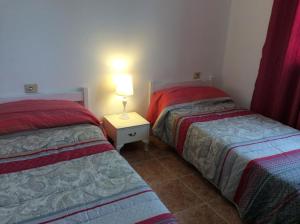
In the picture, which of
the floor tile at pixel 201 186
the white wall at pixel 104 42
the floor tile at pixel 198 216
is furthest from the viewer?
the white wall at pixel 104 42

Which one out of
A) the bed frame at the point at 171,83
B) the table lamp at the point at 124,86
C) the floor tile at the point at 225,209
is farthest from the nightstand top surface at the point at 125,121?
the floor tile at the point at 225,209

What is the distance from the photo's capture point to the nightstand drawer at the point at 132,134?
2652 millimetres

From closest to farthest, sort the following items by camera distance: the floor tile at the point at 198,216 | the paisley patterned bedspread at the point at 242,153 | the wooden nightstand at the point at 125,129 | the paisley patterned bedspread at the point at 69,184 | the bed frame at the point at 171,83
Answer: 1. the paisley patterned bedspread at the point at 69,184
2. the paisley patterned bedspread at the point at 242,153
3. the floor tile at the point at 198,216
4. the wooden nightstand at the point at 125,129
5. the bed frame at the point at 171,83

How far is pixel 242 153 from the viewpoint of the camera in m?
2.01

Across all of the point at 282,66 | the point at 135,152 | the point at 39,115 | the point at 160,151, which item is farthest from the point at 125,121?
the point at 282,66

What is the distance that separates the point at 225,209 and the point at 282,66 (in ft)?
4.89

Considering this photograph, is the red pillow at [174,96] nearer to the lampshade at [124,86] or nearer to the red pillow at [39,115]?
the lampshade at [124,86]

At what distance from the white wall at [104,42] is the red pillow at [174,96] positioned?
0.57 feet

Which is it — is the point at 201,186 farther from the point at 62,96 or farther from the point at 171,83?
the point at 62,96

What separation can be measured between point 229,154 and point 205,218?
0.51 metres

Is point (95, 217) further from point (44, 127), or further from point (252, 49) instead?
point (252, 49)

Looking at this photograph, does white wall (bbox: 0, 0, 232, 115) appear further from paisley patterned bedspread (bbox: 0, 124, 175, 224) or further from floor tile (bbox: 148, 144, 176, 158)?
paisley patterned bedspread (bbox: 0, 124, 175, 224)

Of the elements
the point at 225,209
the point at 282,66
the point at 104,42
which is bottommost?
the point at 225,209

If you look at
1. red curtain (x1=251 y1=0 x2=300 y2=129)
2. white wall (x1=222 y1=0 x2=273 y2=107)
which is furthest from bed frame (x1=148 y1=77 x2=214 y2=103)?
red curtain (x1=251 y1=0 x2=300 y2=129)
